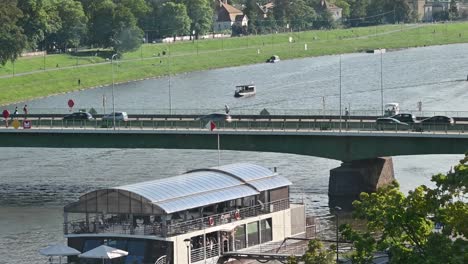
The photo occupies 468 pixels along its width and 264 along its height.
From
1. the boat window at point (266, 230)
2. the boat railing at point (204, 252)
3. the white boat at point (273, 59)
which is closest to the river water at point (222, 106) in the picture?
the white boat at point (273, 59)

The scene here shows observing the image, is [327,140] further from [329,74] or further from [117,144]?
[329,74]

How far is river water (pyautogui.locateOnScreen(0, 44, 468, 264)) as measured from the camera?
74.8 m

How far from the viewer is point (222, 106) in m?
128

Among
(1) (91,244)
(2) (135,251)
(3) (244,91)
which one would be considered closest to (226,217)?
(2) (135,251)

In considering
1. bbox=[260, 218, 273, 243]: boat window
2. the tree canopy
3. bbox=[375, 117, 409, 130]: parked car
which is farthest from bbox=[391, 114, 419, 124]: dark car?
the tree canopy

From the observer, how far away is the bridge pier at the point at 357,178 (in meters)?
76.1

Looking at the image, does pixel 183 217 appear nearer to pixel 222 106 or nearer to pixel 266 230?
pixel 266 230

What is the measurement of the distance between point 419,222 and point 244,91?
9767cm

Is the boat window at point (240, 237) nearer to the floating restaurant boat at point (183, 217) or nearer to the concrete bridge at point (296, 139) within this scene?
the floating restaurant boat at point (183, 217)

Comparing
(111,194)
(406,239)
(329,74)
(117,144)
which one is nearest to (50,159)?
(117,144)

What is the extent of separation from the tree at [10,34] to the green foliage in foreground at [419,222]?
113 meters

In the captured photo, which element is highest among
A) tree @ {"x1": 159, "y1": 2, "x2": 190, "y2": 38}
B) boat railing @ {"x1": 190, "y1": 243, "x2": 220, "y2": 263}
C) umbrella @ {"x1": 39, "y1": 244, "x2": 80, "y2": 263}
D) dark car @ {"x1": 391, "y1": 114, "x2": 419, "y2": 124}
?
tree @ {"x1": 159, "y1": 2, "x2": 190, "y2": 38}

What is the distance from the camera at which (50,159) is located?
95000mm

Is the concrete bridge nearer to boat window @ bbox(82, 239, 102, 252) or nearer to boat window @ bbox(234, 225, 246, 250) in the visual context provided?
boat window @ bbox(234, 225, 246, 250)
